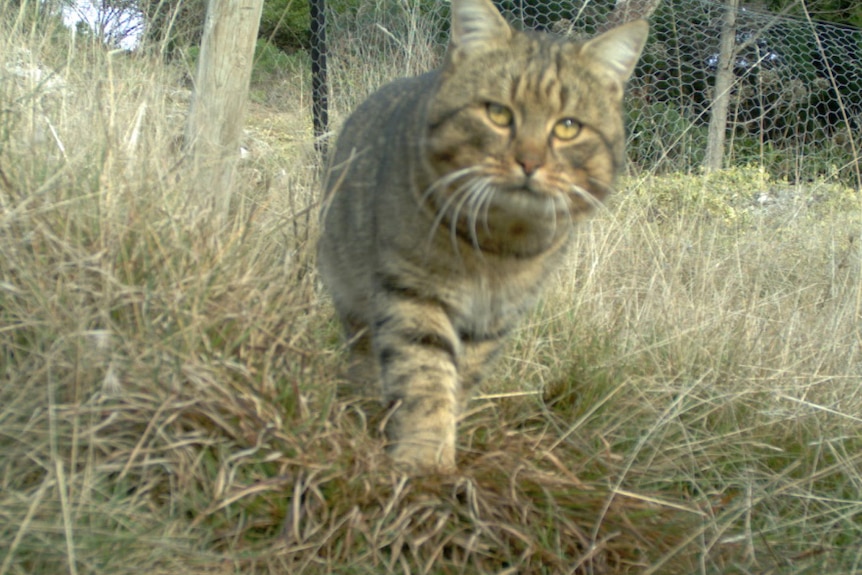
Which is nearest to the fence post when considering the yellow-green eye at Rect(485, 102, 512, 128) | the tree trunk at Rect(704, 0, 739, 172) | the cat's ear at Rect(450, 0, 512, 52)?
the cat's ear at Rect(450, 0, 512, 52)

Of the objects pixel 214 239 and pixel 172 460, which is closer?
pixel 172 460

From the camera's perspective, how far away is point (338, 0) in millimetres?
8094

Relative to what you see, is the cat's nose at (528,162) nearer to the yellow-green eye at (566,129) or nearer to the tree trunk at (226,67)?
the yellow-green eye at (566,129)

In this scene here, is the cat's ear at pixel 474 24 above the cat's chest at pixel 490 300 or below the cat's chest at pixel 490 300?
above

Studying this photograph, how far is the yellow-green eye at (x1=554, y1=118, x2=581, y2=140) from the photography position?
2.18 metres

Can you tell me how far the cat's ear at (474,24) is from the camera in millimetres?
2305

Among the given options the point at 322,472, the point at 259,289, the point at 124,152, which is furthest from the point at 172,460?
the point at 124,152

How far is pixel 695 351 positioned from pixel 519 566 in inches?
49.4

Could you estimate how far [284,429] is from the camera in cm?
185

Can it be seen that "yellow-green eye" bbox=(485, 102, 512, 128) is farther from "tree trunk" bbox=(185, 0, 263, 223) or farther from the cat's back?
"tree trunk" bbox=(185, 0, 263, 223)

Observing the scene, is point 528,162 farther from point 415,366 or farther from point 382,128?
point 382,128

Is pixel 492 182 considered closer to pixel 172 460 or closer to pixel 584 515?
pixel 584 515

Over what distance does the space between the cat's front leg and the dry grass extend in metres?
0.08

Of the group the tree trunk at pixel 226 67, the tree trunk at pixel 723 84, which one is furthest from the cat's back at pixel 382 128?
the tree trunk at pixel 723 84
